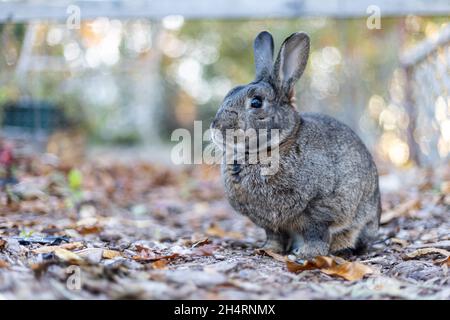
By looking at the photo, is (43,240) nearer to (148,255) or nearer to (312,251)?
(148,255)

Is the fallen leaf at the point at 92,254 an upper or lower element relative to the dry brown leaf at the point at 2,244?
lower

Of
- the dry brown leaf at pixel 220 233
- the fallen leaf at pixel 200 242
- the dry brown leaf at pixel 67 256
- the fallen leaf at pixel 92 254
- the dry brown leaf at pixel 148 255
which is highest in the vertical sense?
the dry brown leaf at pixel 67 256

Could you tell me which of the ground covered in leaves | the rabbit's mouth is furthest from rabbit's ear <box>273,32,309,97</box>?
the ground covered in leaves

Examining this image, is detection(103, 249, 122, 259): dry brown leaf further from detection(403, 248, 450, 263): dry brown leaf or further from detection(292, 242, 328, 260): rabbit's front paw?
detection(403, 248, 450, 263): dry brown leaf

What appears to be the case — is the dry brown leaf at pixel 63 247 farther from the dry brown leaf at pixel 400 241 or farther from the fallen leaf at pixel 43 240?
the dry brown leaf at pixel 400 241

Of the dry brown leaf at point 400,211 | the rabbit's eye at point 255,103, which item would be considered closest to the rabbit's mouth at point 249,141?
the rabbit's eye at point 255,103

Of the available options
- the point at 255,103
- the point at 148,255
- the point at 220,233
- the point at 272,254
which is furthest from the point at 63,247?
the point at 220,233
